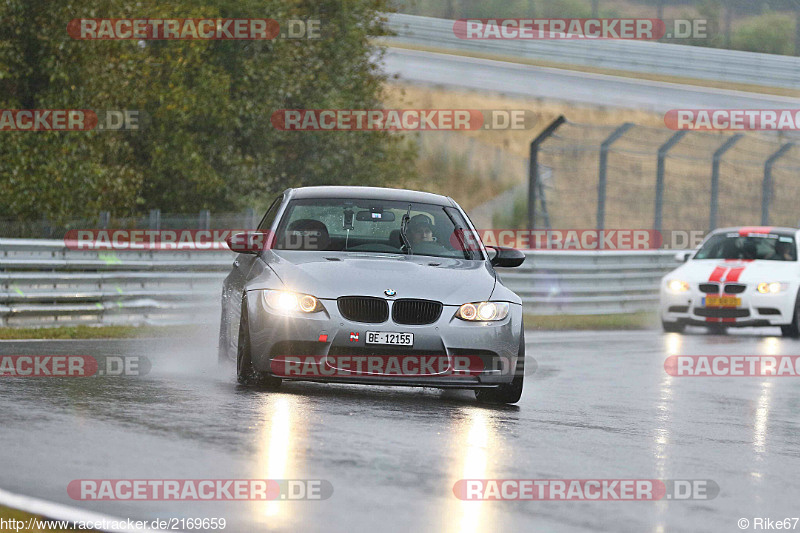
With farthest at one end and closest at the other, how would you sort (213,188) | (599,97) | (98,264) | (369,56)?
(599,97) → (369,56) → (213,188) → (98,264)

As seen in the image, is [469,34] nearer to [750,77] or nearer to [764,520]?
[750,77]

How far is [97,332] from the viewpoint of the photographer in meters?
16.4

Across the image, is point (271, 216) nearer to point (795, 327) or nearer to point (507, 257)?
point (507, 257)

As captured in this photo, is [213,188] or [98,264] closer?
[98,264]

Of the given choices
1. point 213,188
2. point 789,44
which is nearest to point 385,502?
point 213,188

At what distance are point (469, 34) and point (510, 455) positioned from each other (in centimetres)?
3648

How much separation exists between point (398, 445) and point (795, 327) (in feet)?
45.4

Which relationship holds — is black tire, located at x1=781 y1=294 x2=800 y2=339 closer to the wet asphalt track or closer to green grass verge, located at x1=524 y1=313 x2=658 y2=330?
green grass verge, located at x1=524 y1=313 x2=658 y2=330

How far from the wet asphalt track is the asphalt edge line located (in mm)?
107

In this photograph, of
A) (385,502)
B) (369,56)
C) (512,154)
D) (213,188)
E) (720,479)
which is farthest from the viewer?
(512,154)

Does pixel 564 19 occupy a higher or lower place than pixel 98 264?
higher

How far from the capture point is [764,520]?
635 cm

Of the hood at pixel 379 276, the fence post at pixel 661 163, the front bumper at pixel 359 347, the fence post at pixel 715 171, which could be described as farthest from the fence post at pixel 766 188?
the front bumper at pixel 359 347

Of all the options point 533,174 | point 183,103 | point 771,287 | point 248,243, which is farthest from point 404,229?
point 183,103
